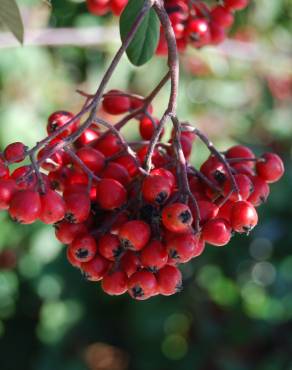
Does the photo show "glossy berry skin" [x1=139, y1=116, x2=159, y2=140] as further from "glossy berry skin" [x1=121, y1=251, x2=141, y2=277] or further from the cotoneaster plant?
"glossy berry skin" [x1=121, y1=251, x2=141, y2=277]

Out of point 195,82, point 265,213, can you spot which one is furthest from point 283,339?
point 195,82

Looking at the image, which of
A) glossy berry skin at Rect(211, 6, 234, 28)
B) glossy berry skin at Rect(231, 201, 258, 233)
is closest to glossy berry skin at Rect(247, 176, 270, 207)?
glossy berry skin at Rect(231, 201, 258, 233)

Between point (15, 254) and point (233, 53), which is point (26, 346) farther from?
point (233, 53)

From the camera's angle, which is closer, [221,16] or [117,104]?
[117,104]

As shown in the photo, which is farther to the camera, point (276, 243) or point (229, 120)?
point (276, 243)

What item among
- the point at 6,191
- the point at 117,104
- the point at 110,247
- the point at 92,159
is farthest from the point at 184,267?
the point at 6,191

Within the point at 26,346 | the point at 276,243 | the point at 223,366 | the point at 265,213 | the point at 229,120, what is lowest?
the point at 26,346

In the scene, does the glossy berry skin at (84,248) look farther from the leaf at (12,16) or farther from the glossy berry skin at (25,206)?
the leaf at (12,16)

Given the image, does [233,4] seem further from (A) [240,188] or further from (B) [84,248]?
(B) [84,248]
